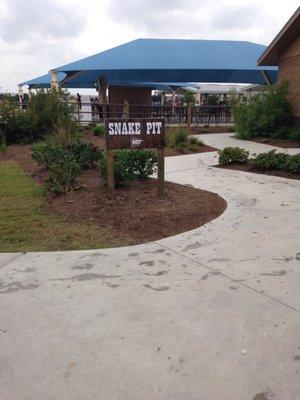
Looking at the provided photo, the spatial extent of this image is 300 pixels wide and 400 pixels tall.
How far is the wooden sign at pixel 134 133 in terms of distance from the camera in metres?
5.92

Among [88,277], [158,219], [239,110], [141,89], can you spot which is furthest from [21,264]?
[141,89]

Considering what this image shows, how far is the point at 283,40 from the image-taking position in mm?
15344

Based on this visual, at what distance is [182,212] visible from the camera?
18.8 ft

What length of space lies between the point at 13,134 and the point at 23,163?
11.9ft

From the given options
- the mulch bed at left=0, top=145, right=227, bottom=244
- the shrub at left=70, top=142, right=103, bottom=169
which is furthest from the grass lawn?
the shrub at left=70, top=142, right=103, bottom=169

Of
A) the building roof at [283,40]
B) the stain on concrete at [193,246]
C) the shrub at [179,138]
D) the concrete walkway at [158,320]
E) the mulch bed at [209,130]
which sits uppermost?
the building roof at [283,40]

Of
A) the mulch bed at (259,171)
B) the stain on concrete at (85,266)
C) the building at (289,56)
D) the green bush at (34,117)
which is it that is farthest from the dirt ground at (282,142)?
the stain on concrete at (85,266)

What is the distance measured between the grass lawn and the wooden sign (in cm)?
133

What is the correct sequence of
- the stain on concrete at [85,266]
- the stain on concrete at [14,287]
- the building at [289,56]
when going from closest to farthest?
the stain on concrete at [14,287] → the stain on concrete at [85,266] → the building at [289,56]

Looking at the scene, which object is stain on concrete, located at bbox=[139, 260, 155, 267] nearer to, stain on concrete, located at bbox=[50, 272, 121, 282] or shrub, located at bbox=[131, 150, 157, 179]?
stain on concrete, located at bbox=[50, 272, 121, 282]

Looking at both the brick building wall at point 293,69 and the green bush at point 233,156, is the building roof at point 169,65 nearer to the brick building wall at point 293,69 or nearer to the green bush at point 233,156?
the brick building wall at point 293,69

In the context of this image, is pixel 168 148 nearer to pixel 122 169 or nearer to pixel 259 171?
pixel 259 171

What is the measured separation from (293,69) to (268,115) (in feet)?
6.75

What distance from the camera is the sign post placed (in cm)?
593
